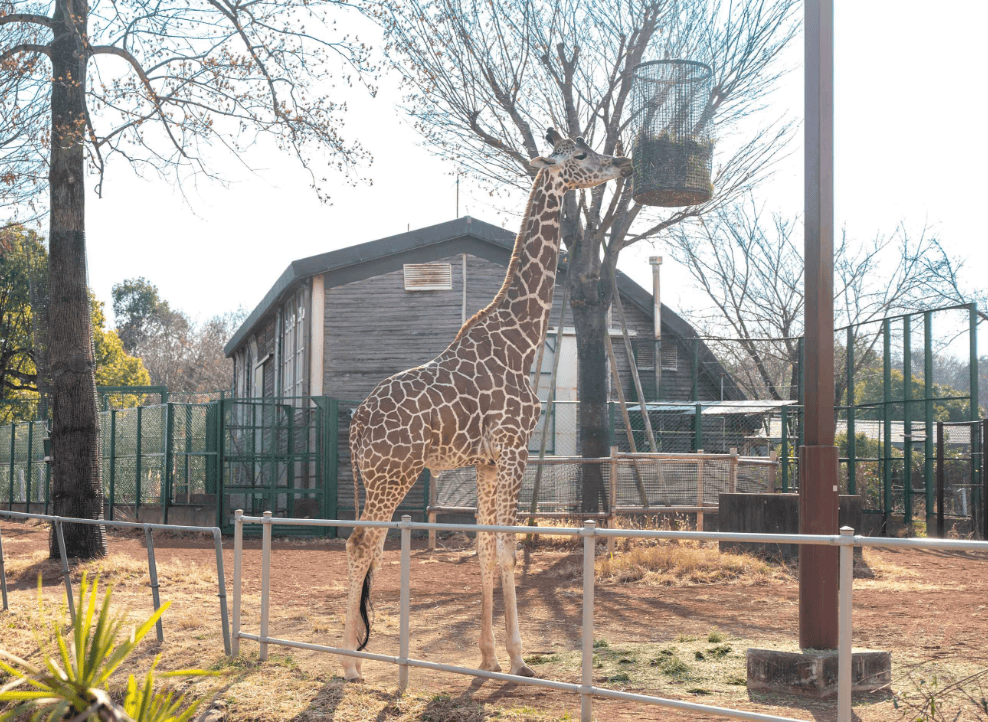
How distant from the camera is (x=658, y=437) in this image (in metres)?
21.0

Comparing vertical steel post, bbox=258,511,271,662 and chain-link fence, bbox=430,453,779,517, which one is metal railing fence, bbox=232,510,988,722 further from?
chain-link fence, bbox=430,453,779,517

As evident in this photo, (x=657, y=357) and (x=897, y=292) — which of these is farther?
(x=897, y=292)

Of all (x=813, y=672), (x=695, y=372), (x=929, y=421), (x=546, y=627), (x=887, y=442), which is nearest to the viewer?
(x=813, y=672)

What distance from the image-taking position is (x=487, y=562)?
7.34m

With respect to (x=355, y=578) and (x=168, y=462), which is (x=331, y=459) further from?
(x=355, y=578)

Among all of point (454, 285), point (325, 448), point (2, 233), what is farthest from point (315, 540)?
point (2, 233)

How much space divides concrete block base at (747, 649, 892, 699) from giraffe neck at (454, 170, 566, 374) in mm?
3025

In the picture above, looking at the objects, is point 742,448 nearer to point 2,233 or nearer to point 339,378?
point 339,378

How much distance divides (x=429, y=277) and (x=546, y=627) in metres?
12.7

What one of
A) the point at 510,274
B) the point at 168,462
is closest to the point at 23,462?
the point at 168,462

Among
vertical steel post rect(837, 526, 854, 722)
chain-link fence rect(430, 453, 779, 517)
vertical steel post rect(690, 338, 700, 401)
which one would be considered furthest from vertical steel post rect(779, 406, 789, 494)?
vertical steel post rect(837, 526, 854, 722)

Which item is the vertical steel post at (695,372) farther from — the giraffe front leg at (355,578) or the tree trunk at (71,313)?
the giraffe front leg at (355,578)

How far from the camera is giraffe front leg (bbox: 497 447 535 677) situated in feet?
22.7

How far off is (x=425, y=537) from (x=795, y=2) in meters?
10.8
